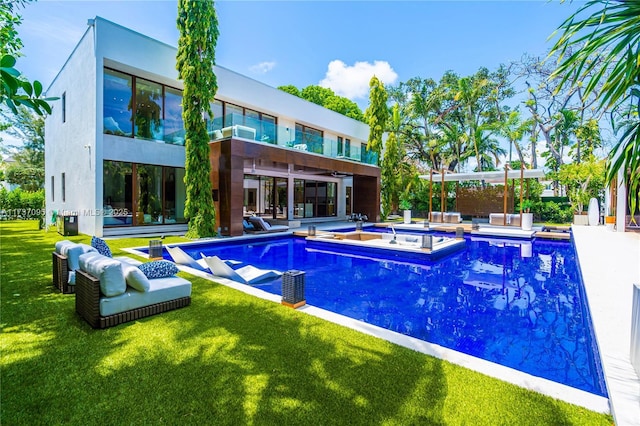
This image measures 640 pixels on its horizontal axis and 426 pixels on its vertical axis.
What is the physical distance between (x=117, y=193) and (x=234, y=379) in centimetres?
1262

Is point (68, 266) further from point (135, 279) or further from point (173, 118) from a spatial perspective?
point (173, 118)

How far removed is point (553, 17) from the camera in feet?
25.7

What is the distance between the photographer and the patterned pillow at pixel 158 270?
5.10 metres

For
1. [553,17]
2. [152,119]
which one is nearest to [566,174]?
[553,17]

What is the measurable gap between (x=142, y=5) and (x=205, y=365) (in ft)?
41.5

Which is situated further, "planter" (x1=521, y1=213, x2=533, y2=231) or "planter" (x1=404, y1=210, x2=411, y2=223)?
"planter" (x1=404, y1=210, x2=411, y2=223)

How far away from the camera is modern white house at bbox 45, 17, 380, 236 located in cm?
1242

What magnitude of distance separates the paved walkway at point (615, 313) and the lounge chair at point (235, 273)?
18.0ft

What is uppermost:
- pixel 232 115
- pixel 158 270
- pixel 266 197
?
pixel 232 115

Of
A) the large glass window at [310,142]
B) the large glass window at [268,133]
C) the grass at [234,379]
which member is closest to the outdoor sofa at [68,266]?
the grass at [234,379]

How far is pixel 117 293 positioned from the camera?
4.18 m

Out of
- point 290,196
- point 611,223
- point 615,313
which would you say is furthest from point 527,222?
point 290,196

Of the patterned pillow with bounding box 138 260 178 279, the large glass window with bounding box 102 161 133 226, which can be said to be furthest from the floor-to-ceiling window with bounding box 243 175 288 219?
the patterned pillow with bounding box 138 260 178 279

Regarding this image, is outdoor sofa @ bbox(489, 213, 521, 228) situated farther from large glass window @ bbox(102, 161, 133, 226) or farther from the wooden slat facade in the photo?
large glass window @ bbox(102, 161, 133, 226)
